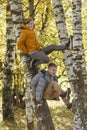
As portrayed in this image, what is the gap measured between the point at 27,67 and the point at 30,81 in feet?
1.38

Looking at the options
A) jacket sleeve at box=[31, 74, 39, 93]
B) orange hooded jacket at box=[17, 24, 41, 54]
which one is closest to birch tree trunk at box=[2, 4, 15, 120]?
orange hooded jacket at box=[17, 24, 41, 54]

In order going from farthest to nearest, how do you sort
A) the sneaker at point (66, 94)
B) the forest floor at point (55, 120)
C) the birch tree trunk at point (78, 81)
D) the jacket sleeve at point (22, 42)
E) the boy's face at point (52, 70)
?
the forest floor at point (55, 120), the sneaker at point (66, 94), the birch tree trunk at point (78, 81), the boy's face at point (52, 70), the jacket sleeve at point (22, 42)

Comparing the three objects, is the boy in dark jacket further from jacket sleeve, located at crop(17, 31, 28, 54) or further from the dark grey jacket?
jacket sleeve, located at crop(17, 31, 28, 54)

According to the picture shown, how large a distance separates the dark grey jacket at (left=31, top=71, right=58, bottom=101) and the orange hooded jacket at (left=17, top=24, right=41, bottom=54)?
2.32 feet

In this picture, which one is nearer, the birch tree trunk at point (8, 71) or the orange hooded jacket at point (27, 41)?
the orange hooded jacket at point (27, 41)

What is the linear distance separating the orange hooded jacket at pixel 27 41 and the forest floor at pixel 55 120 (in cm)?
747

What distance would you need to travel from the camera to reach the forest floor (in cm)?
1628

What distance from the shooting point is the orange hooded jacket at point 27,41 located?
8859 millimetres

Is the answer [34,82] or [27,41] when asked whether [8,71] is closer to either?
[27,41]

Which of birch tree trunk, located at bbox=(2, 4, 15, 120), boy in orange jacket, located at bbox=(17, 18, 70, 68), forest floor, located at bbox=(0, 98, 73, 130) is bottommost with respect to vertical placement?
forest floor, located at bbox=(0, 98, 73, 130)

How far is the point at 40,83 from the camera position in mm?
8828

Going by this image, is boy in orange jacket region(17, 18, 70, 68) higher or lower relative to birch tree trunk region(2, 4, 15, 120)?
higher

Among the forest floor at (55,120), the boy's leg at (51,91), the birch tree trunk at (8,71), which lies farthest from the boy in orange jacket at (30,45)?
the forest floor at (55,120)

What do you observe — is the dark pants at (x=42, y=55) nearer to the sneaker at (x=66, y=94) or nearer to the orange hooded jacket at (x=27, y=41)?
the orange hooded jacket at (x=27, y=41)
